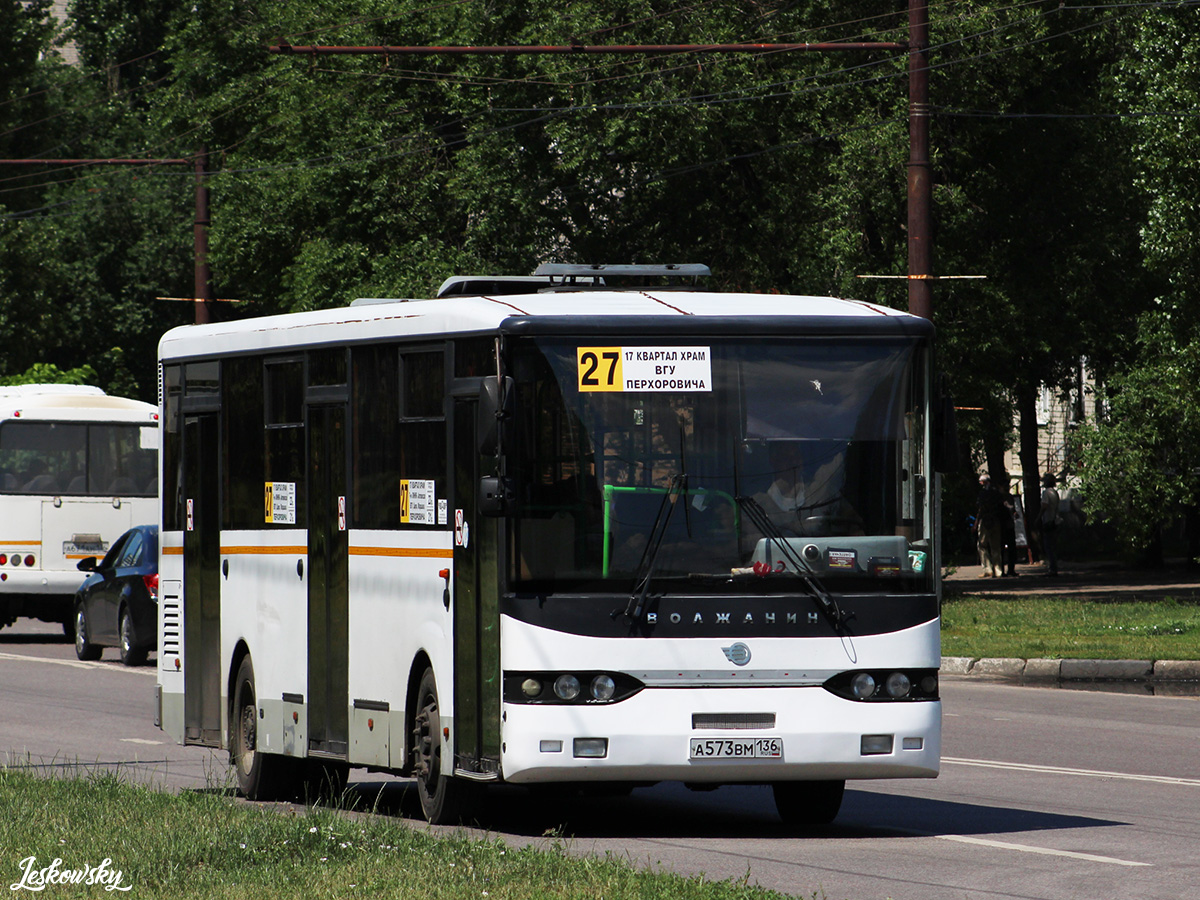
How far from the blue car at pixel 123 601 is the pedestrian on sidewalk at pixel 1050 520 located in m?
18.6

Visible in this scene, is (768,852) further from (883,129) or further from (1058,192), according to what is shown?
(1058,192)

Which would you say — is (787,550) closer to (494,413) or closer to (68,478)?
(494,413)

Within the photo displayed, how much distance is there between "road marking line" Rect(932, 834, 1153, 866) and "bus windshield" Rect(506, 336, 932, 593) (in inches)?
48.1

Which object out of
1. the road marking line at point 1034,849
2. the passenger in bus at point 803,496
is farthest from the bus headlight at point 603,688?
the road marking line at point 1034,849

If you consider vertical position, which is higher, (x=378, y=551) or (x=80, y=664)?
(x=378, y=551)

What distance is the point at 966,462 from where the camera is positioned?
114ft

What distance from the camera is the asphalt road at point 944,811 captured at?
28.7ft

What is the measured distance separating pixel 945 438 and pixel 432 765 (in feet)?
10.0

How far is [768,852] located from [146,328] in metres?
56.5

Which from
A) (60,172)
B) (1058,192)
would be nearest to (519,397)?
(1058,192)

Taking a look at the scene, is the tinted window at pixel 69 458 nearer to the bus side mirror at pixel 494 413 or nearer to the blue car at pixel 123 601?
the blue car at pixel 123 601

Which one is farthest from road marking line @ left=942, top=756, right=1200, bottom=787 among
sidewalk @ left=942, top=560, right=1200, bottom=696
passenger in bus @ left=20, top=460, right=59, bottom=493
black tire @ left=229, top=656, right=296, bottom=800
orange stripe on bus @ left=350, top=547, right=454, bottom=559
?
passenger in bus @ left=20, top=460, right=59, bottom=493

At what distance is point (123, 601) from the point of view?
24234 millimetres

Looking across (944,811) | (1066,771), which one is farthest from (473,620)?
(1066,771)
